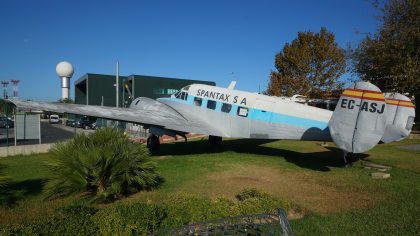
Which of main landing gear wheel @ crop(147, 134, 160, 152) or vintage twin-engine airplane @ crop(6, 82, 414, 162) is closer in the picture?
vintage twin-engine airplane @ crop(6, 82, 414, 162)

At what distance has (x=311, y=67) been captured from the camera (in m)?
44.3

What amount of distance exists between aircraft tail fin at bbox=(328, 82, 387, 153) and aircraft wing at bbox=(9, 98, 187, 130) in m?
8.44

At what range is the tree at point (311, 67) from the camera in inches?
1702

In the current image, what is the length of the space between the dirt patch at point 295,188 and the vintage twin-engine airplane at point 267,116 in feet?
6.65

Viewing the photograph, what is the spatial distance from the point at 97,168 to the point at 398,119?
39.2 feet

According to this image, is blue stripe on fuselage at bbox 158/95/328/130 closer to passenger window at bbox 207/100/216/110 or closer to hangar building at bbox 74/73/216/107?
passenger window at bbox 207/100/216/110

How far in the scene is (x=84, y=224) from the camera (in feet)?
15.9

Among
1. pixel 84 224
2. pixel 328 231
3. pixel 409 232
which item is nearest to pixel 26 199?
pixel 84 224

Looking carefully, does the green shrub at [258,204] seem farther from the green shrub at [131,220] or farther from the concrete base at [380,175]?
the concrete base at [380,175]

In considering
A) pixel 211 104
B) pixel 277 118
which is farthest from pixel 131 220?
pixel 211 104

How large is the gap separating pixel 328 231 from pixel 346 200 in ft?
8.49

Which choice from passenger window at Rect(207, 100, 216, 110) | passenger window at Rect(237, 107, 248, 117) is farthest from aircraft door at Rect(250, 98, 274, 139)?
passenger window at Rect(207, 100, 216, 110)

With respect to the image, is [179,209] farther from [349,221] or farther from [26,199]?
[26,199]

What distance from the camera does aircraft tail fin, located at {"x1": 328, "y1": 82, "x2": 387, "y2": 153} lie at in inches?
428
